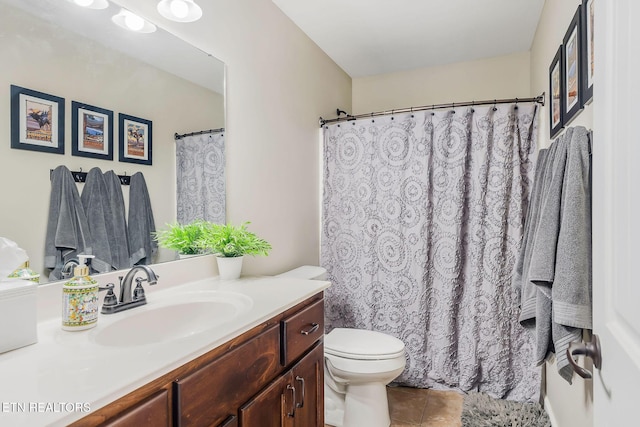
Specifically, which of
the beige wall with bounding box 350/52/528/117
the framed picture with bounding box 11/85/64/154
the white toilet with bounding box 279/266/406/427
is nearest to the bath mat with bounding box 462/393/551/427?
the white toilet with bounding box 279/266/406/427

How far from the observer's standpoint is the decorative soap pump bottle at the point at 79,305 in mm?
1030

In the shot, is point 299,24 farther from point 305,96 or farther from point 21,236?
point 21,236

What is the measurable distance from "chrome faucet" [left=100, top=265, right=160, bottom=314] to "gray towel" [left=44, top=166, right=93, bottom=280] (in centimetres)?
15

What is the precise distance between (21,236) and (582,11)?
200 cm

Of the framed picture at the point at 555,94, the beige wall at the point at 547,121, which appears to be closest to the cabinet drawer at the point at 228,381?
the beige wall at the point at 547,121

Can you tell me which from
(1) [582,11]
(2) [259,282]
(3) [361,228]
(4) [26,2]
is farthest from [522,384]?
(4) [26,2]

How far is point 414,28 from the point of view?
8.18ft

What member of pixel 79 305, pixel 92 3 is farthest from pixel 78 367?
pixel 92 3

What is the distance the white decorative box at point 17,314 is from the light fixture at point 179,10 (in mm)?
1133

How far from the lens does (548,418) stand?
2023mm

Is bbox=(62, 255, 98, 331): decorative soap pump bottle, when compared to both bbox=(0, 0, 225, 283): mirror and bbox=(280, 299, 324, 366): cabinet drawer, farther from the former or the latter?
bbox=(280, 299, 324, 366): cabinet drawer

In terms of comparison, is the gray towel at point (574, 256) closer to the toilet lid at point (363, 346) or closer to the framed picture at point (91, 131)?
the toilet lid at point (363, 346)

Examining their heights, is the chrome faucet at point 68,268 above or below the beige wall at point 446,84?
below

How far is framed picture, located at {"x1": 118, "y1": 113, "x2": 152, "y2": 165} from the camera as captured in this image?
137 cm
